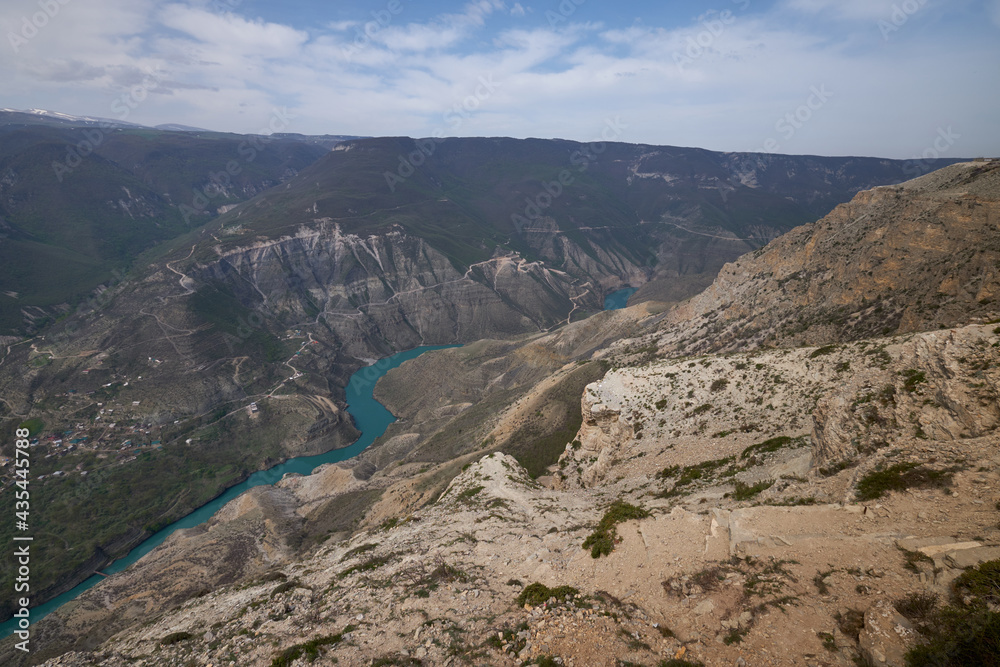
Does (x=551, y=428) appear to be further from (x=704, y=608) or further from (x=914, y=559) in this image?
(x=914, y=559)

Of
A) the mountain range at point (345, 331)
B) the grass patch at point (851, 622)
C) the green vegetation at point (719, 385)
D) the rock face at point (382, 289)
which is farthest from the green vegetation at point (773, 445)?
the rock face at point (382, 289)

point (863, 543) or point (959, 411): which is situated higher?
point (959, 411)

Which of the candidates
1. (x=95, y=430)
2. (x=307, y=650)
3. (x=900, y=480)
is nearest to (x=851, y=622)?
(x=900, y=480)

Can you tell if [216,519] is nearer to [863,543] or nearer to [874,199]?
[863,543]

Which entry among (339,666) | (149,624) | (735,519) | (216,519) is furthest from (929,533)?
(216,519)

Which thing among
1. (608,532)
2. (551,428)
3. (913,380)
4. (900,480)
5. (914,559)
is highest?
(913,380)

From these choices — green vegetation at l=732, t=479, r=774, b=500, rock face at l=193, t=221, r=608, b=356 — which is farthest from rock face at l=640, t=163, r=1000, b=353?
rock face at l=193, t=221, r=608, b=356
